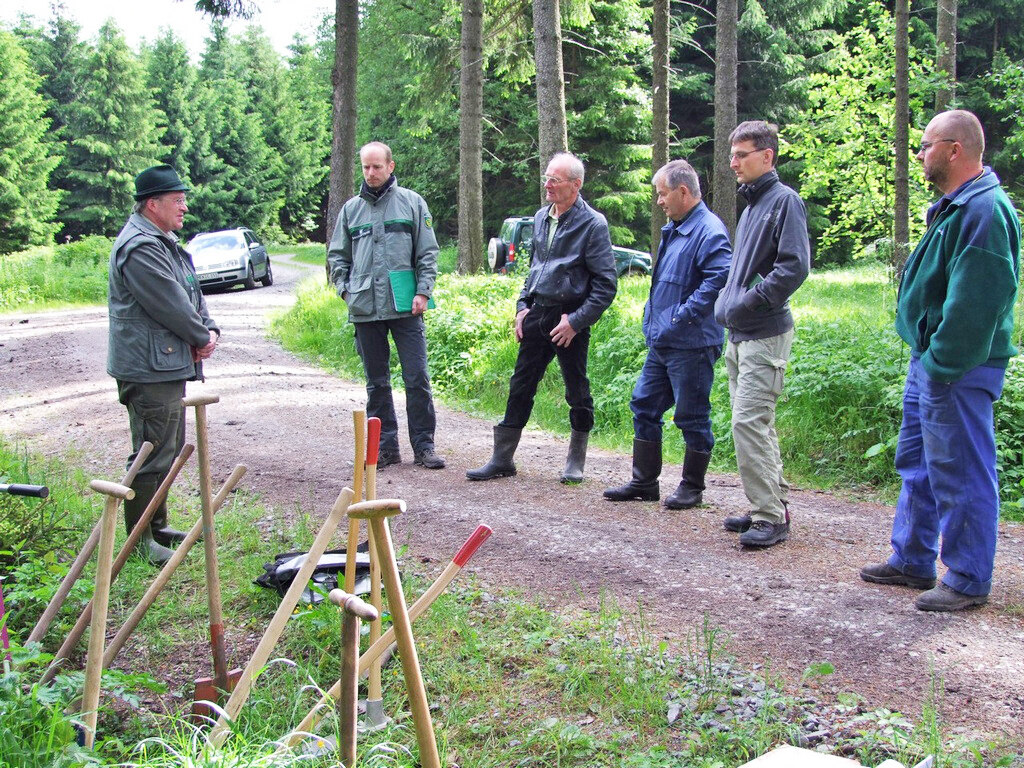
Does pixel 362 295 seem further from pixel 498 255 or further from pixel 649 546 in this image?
pixel 498 255

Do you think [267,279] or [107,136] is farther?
[107,136]

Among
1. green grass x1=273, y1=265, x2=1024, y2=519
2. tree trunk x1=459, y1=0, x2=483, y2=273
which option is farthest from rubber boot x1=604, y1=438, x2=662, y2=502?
tree trunk x1=459, y1=0, x2=483, y2=273

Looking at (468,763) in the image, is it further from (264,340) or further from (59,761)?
(264,340)

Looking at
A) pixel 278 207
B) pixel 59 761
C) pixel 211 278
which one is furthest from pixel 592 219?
pixel 278 207

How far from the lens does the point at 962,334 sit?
393 cm

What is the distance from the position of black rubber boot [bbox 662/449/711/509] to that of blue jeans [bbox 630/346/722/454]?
0.06 meters

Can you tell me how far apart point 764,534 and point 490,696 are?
86.1 inches

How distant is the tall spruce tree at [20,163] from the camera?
3778cm

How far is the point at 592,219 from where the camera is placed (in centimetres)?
623

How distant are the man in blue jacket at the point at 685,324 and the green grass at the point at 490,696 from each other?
6.05 ft

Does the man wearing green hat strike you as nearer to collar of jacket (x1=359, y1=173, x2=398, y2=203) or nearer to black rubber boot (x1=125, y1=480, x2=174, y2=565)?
black rubber boot (x1=125, y1=480, x2=174, y2=565)

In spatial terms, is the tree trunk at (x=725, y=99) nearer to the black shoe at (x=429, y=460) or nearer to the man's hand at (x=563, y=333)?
the black shoe at (x=429, y=460)

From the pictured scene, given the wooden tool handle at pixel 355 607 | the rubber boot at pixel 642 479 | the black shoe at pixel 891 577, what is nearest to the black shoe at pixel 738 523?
the rubber boot at pixel 642 479

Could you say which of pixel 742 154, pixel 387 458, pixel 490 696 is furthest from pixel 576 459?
pixel 490 696
